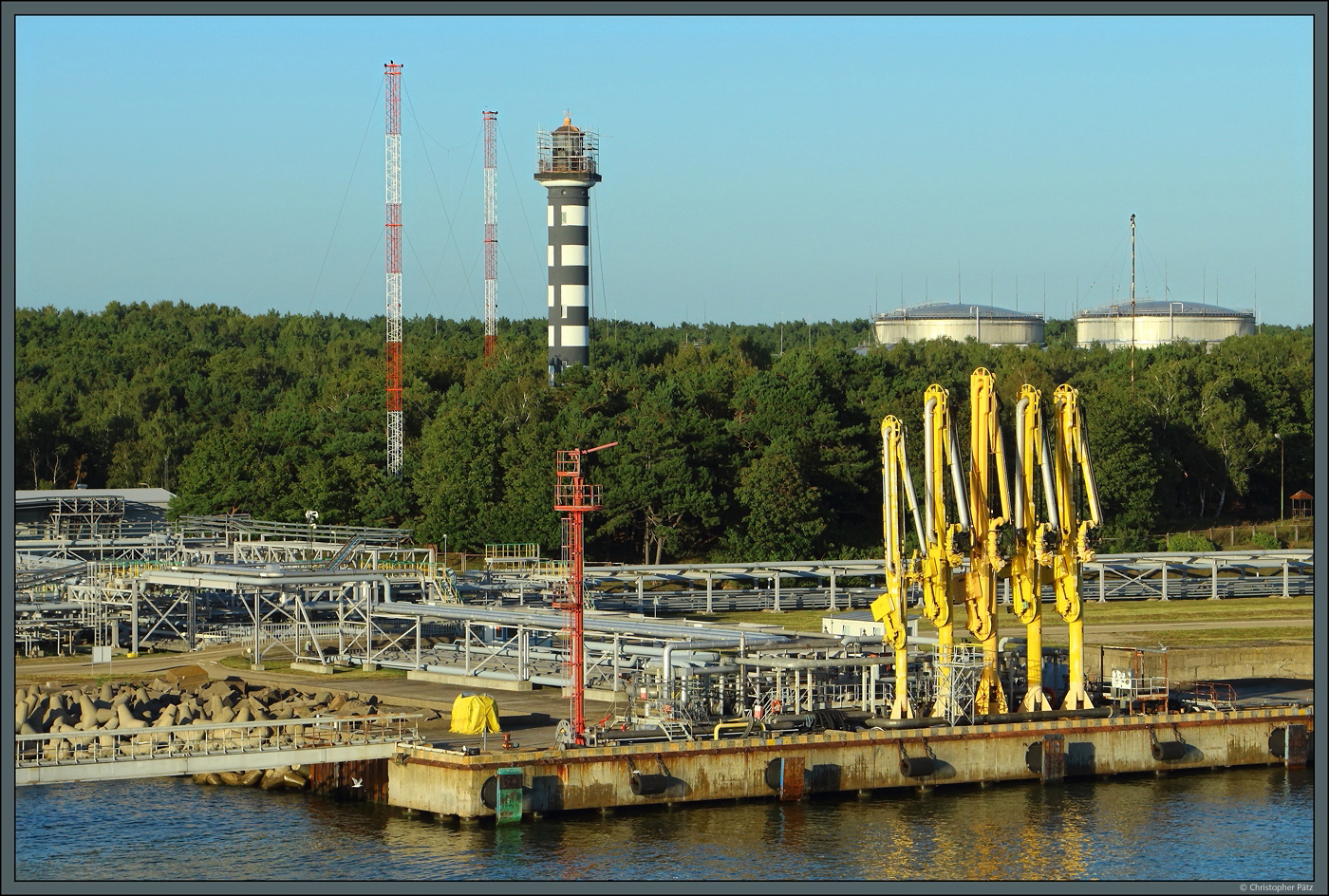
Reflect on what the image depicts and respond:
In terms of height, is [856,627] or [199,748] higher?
[856,627]

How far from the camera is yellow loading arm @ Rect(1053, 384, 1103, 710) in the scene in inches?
2421

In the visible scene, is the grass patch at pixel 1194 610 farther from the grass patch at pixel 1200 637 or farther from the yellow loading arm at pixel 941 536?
the yellow loading arm at pixel 941 536

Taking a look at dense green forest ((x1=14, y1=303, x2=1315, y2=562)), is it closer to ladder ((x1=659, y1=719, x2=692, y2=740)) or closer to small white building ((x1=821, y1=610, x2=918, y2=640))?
small white building ((x1=821, y1=610, x2=918, y2=640))

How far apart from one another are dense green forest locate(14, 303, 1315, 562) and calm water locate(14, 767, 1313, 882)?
1996 inches

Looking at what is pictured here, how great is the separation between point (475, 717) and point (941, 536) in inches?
630

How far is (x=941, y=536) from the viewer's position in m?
59.4

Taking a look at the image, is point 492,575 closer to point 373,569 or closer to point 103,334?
point 373,569

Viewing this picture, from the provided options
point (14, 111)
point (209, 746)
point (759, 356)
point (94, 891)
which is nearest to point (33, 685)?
point (209, 746)

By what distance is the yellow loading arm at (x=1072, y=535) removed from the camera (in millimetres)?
61500

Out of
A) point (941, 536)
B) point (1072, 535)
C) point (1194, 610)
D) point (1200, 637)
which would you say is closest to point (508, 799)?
point (941, 536)

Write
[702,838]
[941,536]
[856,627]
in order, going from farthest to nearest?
[856,627]
[941,536]
[702,838]

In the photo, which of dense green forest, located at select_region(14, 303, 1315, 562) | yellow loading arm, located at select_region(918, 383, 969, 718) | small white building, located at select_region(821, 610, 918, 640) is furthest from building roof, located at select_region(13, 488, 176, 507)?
yellow loading arm, located at select_region(918, 383, 969, 718)

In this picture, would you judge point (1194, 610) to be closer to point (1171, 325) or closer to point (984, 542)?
point (984, 542)

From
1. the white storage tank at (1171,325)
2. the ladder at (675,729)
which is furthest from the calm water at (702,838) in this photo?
the white storage tank at (1171,325)
